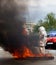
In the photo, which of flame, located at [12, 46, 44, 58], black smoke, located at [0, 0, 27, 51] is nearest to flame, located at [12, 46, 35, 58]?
flame, located at [12, 46, 44, 58]

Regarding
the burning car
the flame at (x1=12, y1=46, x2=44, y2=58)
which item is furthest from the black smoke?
the flame at (x1=12, y1=46, x2=44, y2=58)

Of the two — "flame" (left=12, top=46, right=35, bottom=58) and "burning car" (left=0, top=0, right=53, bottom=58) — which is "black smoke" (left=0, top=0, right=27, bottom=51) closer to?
"burning car" (left=0, top=0, right=53, bottom=58)

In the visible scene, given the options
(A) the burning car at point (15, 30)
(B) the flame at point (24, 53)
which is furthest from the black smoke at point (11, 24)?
(B) the flame at point (24, 53)

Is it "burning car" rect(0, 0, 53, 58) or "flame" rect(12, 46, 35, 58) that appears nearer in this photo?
"burning car" rect(0, 0, 53, 58)

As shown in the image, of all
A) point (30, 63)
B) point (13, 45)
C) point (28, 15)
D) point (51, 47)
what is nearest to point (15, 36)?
point (13, 45)

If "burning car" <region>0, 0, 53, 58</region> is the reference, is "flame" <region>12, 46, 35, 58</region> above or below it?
below

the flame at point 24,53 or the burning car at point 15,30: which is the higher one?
the burning car at point 15,30

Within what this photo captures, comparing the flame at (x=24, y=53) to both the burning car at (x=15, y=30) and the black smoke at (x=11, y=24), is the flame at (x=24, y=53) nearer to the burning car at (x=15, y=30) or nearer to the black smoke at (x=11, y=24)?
the burning car at (x=15, y=30)

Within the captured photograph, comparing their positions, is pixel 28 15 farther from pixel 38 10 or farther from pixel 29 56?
pixel 29 56

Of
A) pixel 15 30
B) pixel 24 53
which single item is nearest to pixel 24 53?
pixel 24 53

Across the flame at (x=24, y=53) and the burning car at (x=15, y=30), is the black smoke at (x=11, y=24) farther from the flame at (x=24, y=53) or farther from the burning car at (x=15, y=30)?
the flame at (x=24, y=53)

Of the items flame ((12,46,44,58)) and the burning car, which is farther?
flame ((12,46,44,58))

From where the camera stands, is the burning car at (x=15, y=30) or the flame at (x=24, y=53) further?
the flame at (x=24, y=53)

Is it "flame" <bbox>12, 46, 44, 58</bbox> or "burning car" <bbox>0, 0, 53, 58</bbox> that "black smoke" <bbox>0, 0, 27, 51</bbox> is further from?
"flame" <bbox>12, 46, 44, 58</bbox>
